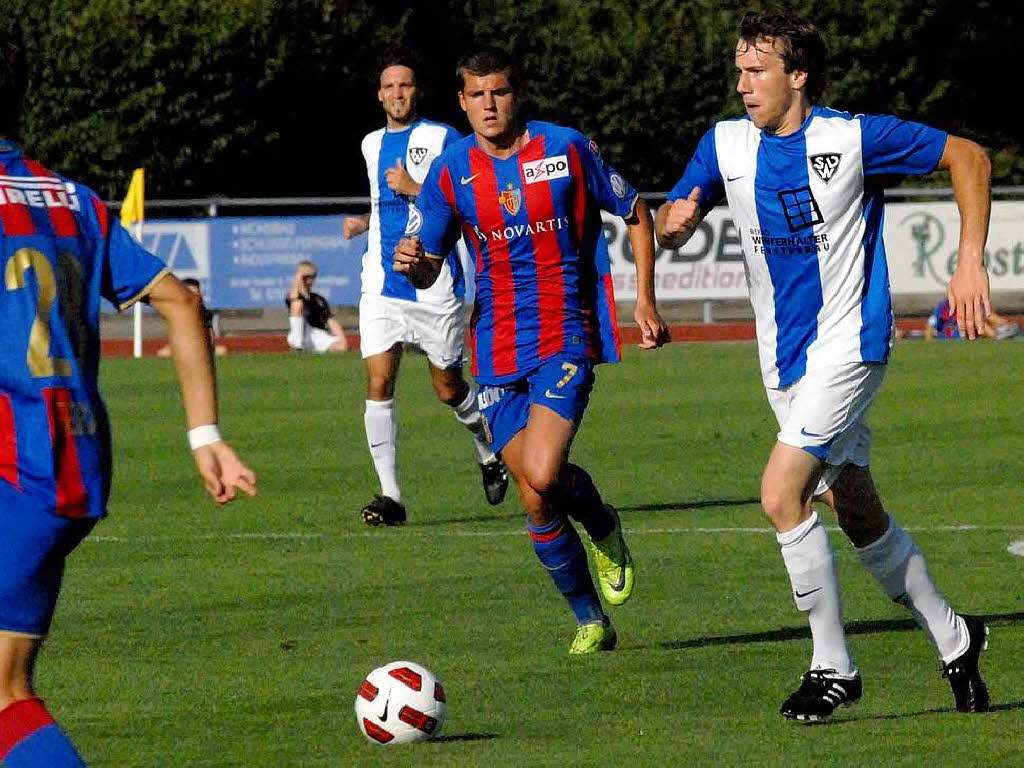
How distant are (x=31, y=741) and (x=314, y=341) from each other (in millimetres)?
21925

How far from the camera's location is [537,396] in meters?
7.76

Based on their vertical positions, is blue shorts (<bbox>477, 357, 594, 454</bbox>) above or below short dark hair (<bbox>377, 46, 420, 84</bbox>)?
below

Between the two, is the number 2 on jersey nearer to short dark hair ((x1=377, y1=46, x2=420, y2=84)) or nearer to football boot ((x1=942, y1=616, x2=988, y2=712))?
football boot ((x1=942, y1=616, x2=988, y2=712))

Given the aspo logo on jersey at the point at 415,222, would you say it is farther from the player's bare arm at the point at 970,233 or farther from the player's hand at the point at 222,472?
the player's hand at the point at 222,472

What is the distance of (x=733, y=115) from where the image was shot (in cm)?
4116

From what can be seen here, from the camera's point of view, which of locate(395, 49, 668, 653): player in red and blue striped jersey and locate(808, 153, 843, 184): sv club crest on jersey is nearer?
locate(808, 153, 843, 184): sv club crest on jersey

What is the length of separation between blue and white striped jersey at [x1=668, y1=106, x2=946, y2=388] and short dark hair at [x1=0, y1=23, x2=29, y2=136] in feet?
9.06

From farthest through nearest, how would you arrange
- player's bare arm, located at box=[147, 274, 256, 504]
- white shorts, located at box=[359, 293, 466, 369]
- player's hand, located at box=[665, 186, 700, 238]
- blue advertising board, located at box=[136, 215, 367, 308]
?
blue advertising board, located at box=[136, 215, 367, 308], white shorts, located at box=[359, 293, 466, 369], player's hand, located at box=[665, 186, 700, 238], player's bare arm, located at box=[147, 274, 256, 504]

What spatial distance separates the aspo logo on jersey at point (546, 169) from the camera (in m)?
7.84

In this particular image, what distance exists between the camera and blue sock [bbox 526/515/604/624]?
7.61 metres

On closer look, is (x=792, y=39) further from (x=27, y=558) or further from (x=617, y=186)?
(x=27, y=558)

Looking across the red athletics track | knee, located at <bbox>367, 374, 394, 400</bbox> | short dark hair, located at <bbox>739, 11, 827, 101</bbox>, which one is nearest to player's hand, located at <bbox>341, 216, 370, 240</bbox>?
knee, located at <bbox>367, 374, 394, 400</bbox>

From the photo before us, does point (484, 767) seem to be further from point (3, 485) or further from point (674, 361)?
point (674, 361)

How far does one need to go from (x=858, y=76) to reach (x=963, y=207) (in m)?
35.1
